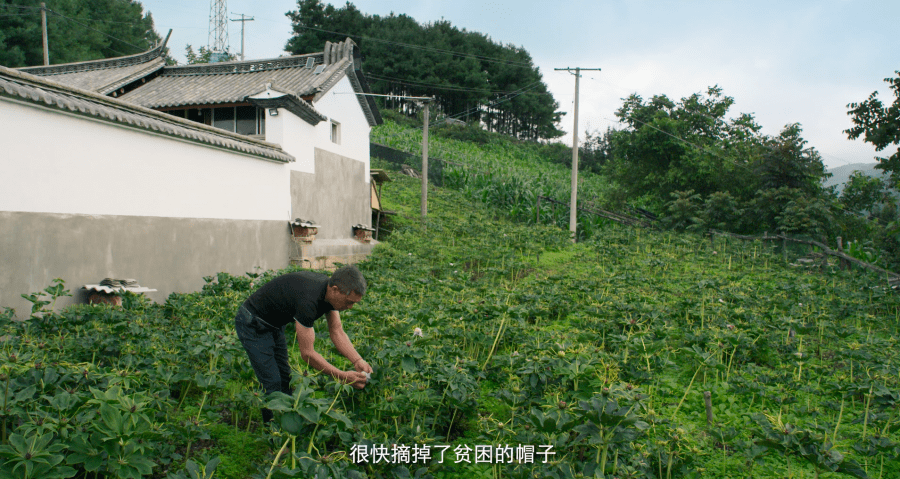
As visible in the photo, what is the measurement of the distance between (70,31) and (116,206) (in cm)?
2597

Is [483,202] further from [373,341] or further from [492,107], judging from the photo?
[492,107]

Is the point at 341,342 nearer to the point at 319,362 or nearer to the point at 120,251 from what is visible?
the point at 319,362

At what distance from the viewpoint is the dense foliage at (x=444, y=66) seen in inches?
1545

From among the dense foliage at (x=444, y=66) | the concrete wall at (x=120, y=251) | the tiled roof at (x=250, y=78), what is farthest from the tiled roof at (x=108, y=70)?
the dense foliage at (x=444, y=66)

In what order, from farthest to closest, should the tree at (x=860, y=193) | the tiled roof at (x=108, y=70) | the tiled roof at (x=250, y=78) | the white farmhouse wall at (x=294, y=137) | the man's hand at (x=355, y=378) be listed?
the tree at (x=860, y=193), the tiled roof at (x=108, y=70), the tiled roof at (x=250, y=78), the white farmhouse wall at (x=294, y=137), the man's hand at (x=355, y=378)

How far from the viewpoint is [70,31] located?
85.3ft

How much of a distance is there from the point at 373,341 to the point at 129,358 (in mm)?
1843

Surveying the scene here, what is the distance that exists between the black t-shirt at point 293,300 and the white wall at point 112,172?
13.1ft

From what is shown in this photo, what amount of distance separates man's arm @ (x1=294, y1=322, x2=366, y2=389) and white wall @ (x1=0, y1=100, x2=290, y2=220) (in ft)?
14.5

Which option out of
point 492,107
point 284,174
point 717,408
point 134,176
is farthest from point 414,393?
point 492,107

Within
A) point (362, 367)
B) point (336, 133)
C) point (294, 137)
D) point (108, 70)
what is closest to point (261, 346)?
point (362, 367)

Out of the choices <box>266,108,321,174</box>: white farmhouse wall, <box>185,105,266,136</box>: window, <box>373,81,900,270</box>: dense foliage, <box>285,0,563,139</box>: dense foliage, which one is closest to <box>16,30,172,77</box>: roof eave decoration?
<box>185,105,266,136</box>: window

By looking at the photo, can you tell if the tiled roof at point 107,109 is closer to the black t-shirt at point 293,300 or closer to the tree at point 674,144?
the black t-shirt at point 293,300

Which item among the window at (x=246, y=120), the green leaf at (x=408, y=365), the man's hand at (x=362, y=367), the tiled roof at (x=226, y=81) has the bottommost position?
the man's hand at (x=362, y=367)
